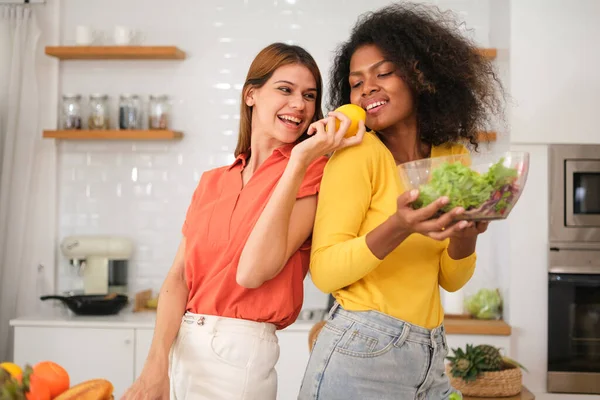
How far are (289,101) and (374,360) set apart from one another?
594mm

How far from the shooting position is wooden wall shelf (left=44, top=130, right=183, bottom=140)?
4.43 metres

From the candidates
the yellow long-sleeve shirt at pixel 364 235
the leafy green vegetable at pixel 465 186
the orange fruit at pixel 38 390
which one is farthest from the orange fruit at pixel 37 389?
the leafy green vegetable at pixel 465 186

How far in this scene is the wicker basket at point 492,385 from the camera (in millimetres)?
3314

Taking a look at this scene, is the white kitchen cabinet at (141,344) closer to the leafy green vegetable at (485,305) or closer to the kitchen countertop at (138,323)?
the kitchen countertop at (138,323)

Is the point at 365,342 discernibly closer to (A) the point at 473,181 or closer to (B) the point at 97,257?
(A) the point at 473,181

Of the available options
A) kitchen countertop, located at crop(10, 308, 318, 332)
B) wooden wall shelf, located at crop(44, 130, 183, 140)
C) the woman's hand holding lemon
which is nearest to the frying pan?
kitchen countertop, located at crop(10, 308, 318, 332)

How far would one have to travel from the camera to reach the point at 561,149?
4016mm

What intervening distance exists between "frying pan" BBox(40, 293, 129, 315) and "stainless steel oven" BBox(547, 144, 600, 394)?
220cm

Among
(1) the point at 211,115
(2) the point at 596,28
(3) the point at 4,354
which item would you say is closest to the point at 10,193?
(3) the point at 4,354

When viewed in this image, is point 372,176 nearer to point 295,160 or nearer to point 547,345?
point 295,160

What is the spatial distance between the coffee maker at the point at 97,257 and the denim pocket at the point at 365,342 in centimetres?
310

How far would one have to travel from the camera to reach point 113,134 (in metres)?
4.45

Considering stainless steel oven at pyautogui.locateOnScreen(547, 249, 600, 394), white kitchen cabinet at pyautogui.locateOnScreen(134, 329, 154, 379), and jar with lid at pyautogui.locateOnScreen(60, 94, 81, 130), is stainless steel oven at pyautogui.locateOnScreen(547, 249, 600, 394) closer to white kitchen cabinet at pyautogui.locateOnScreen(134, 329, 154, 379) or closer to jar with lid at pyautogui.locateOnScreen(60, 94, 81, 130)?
white kitchen cabinet at pyautogui.locateOnScreen(134, 329, 154, 379)

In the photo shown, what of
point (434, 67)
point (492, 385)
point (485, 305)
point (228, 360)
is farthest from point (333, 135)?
point (485, 305)
